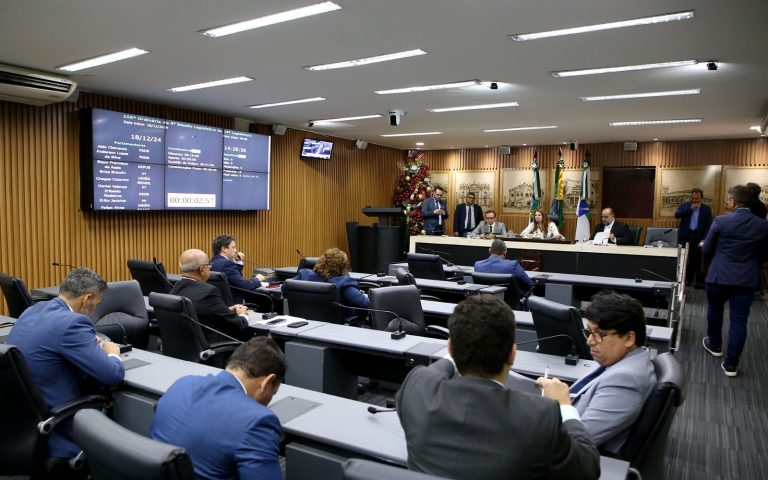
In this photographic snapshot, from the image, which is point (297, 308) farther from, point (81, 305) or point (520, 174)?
point (520, 174)

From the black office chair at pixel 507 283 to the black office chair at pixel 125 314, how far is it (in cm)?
317

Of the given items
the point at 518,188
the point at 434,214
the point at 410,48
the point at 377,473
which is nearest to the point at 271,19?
the point at 410,48

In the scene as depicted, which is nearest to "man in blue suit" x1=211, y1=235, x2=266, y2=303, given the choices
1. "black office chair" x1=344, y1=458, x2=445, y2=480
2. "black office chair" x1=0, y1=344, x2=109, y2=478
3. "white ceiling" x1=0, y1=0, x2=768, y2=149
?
"white ceiling" x1=0, y1=0, x2=768, y2=149

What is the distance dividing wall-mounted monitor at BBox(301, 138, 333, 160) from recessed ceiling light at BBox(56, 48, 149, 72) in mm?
4991

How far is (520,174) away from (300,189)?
5.31 metres

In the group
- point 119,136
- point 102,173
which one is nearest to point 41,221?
point 102,173

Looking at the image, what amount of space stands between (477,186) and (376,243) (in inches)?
144

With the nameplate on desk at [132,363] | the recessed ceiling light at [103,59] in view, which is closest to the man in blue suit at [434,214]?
the recessed ceiling light at [103,59]

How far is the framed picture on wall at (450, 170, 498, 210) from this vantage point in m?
13.2

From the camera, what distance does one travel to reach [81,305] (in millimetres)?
2787

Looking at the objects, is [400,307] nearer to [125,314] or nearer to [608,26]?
[125,314]

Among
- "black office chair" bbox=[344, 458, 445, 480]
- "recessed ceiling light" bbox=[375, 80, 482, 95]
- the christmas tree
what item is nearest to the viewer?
"black office chair" bbox=[344, 458, 445, 480]

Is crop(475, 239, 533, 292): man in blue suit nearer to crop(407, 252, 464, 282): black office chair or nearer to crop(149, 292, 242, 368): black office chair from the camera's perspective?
crop(407, 252, 464, 282): black office chair

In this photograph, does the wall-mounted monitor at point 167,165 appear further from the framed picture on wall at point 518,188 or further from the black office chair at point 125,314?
the framed picture on wall at point 518,188
